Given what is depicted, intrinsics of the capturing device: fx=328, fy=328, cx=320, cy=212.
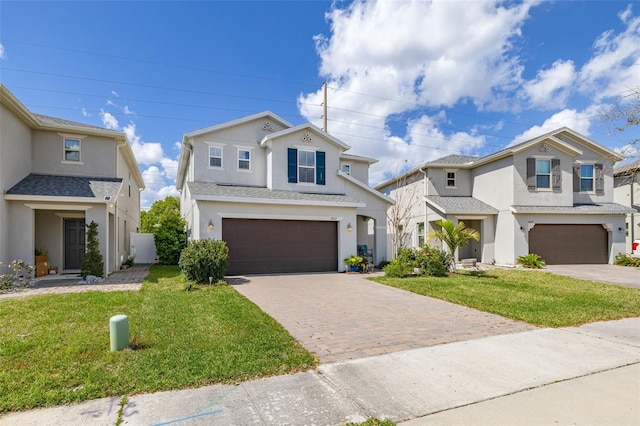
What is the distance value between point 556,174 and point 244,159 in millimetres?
17315

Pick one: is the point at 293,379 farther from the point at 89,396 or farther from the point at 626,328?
the point at 626,328

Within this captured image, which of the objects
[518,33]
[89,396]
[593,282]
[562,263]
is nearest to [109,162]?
[89,396]

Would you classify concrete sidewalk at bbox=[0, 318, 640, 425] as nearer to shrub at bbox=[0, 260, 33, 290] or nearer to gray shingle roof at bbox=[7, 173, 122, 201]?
shrub at bbox=[0, 260, 33, 290]

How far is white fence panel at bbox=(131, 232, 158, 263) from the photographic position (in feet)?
63.5

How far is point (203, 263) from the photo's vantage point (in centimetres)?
1111

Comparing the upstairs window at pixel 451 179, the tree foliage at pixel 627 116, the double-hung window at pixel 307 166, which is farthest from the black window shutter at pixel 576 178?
the double-hung window at pixel 307 166

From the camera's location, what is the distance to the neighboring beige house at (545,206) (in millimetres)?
18141

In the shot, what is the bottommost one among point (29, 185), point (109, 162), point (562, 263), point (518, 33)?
point (562, 263)

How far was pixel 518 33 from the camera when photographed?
13766 millimetres

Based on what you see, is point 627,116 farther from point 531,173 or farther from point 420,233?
point 420,233

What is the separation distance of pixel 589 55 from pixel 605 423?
1517cm

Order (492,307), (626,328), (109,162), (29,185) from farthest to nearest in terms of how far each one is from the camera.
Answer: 1. (109,162)
2. (29,185)
3. (492,307)
4. (626,328)

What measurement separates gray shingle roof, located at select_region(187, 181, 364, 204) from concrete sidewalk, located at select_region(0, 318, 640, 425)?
9.74 m

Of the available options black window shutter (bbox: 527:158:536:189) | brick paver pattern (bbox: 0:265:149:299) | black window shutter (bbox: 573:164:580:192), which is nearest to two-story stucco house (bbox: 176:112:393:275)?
brick paver pattern (bbox: 0:265:149:299)
